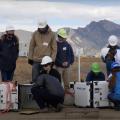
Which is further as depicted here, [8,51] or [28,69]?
[28,69]

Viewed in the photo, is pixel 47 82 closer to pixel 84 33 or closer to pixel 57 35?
pixel 57 35

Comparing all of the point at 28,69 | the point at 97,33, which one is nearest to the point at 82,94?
the point at 28,69

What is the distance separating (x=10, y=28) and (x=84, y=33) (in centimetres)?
3824

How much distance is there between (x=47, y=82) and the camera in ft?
42.3

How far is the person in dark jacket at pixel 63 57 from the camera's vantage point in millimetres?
15000

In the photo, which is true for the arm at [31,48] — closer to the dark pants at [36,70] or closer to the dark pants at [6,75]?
the dark pants at [36,70]

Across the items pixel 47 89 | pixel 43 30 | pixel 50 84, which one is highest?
pixel 43 30

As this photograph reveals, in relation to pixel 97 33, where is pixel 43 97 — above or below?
below

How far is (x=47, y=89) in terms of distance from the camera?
1290cm

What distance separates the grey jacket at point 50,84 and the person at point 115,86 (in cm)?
135

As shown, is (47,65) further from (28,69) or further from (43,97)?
(28,69)

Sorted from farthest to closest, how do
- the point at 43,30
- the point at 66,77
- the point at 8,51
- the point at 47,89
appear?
the point at 66,77 → the point at 8,51 → the point at 43,30 → the point at 47,89

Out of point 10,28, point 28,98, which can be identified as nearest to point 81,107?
point 28,98

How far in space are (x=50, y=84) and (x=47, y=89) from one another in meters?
0.14
